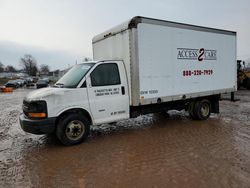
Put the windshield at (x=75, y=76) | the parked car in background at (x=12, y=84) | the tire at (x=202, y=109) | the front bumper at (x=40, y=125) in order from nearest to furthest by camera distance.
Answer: the front bumper at (x=40, y=125) < the windshield at (x=75, y=76) < the tire at (x=202, y=109) < the parked car in background at (x=12, y=84)

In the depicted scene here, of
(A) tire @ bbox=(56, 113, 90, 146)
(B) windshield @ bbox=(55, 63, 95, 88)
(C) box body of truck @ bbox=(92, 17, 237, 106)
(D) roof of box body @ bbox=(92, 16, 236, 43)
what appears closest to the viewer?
(A) tire @ bbox=(56, 113, 90, 146)

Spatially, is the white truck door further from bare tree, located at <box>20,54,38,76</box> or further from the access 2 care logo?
bare tree, located at <box>20,54,38,76</box>

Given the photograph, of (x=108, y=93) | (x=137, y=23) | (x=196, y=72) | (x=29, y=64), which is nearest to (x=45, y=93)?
(x=108, y=93)

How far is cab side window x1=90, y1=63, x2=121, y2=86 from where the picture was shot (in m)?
5.99

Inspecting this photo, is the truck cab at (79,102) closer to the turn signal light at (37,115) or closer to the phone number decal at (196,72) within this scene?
the turn signal light at (37,115)

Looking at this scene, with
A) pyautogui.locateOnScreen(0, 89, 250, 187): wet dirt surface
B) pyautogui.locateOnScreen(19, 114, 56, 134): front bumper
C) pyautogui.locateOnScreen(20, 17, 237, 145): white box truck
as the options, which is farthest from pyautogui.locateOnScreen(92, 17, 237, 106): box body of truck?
pyautogui.locateOnScreen(19, 114, 56, 134): front bumper

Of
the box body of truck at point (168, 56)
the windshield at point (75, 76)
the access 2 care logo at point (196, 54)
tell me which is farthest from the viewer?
the access 2 care logo at point (196, 54)

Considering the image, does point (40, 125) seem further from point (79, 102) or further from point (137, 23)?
point (137, 23)

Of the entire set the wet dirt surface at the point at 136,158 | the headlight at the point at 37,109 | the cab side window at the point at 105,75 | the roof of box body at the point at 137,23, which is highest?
the roof of box body at the point at 137,23

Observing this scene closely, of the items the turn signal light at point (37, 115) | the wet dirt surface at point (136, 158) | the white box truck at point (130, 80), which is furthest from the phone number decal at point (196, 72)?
the turn signal light at point (37, 115)

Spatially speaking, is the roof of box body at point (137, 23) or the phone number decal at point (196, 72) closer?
the roof of box body at point (137, 23)

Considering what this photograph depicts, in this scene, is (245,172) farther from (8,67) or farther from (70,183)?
(8,67)

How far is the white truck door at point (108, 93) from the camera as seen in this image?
5.96m

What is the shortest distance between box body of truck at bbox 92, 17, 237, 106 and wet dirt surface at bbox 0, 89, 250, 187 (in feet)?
3.96
